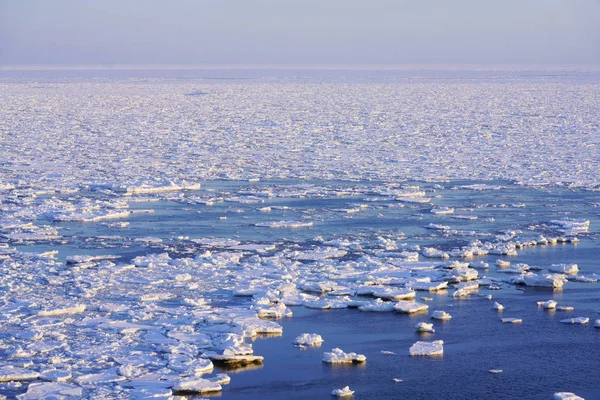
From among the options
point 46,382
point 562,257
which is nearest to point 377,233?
point 562,257

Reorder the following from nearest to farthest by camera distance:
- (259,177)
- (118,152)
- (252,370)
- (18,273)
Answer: (252,370)
(18,273)
(259,177)
(118,152)

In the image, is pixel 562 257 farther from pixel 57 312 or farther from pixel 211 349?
pixel 57 312

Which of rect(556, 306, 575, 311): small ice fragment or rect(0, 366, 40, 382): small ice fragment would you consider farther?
rect(556, 306, 575, 311): small ice fragment

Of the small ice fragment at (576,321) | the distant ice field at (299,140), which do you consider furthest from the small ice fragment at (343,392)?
the distant ice field at (299,140)

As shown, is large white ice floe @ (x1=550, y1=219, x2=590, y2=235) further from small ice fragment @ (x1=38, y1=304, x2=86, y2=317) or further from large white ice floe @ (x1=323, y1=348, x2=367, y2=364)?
small ice fragment @ (x1=38, y1=304, x2=86, y2=317)

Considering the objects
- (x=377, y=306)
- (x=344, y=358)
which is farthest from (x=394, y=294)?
(x=344, y=358)

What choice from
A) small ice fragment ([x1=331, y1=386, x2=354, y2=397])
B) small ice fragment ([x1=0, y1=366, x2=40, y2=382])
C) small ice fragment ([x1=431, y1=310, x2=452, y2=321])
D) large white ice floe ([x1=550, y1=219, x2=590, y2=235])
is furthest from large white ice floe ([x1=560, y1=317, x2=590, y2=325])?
small ice fragment ([x1=0, y1=366, x2=40, y2=382])
